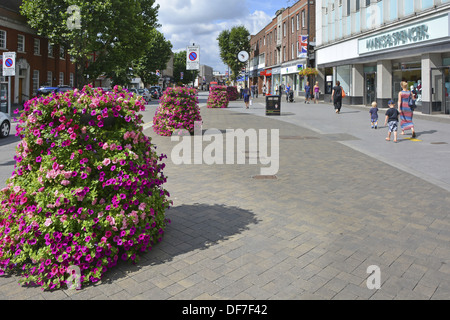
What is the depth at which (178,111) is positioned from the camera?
1467cm

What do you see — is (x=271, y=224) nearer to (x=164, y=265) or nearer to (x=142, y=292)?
A: (x=164, y=265)

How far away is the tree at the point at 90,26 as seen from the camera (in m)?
35.2

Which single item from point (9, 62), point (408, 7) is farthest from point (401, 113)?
point (9, 62)

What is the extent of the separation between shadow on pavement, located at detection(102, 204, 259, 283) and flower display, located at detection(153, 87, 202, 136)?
8978 mm

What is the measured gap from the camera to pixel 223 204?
6113 millimetres

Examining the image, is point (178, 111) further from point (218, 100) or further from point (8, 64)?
point (218, 100)

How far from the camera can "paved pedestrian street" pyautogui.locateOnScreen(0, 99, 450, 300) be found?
349 cm

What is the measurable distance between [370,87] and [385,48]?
4.85 metres

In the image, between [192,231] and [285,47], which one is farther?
[285,47]

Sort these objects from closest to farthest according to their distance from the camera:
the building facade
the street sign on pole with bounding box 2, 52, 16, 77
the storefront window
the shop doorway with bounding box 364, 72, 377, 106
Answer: the building facade < the street sign on pole with bounding box 2, 52, 16, 77 < the storefront window < the shop doorway with bounding box 364, 72, 377, 106

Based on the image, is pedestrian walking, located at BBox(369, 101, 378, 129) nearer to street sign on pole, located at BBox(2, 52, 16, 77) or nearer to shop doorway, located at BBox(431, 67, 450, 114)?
shop doorway, located at BBox(431, 67, 450, 114)

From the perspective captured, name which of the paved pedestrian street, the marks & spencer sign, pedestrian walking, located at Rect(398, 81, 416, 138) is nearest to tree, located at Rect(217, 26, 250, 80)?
the marks & spencer sign

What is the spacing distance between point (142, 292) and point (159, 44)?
69572 millimetres

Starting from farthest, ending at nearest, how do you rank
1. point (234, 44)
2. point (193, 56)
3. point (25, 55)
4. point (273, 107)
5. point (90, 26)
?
point (234, 44), point (25, 55), point (90, 26), point (273, 107), point (193, 56)
